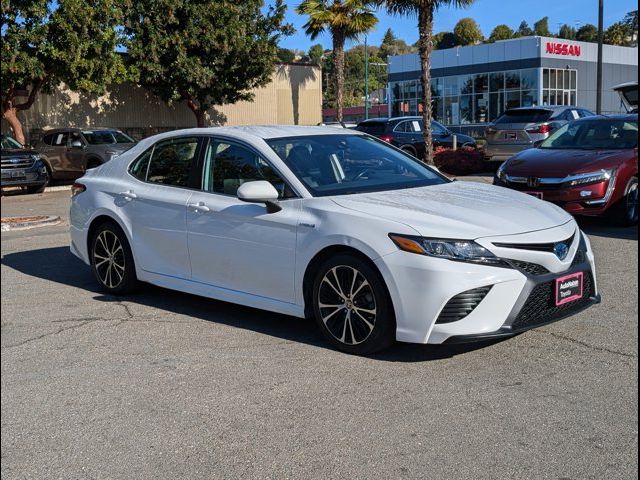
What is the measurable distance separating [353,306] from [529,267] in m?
1.15

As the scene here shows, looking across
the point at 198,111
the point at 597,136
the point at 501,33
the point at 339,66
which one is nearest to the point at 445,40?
the point at 501,33

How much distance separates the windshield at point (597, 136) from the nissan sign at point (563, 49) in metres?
38.5

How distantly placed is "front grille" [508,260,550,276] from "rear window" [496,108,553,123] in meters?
16.5

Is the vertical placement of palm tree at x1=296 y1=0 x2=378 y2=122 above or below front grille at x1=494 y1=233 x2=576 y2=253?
above

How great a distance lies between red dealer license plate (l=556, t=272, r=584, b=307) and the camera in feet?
15.9

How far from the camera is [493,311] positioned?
15.2 ft

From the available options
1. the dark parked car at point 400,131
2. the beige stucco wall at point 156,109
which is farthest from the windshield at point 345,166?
the beige stucco wall at point 156,109

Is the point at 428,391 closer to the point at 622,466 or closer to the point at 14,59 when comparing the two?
the point at 622,466

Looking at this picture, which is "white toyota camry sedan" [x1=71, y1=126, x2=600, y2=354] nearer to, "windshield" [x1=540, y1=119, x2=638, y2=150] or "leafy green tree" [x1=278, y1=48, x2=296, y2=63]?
"windshield" [x1=540, y1=119, x2=638, y2=150]

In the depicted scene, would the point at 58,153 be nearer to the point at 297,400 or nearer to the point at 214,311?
the point at 214,311

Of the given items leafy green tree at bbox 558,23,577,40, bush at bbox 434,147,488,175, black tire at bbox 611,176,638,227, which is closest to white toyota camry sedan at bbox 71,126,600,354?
black tire at bbox 611,176,638,227

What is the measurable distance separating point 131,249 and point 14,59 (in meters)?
17.4

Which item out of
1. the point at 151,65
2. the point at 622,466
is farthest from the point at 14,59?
the point at 622,466

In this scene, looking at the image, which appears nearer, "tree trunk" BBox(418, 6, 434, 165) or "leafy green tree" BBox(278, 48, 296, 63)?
"tree trunk" BBox(418, 6, 434, 165)
